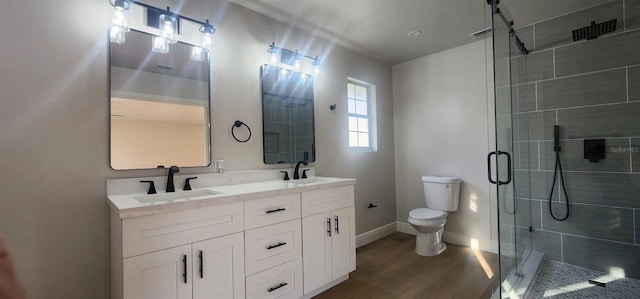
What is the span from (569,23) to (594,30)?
0.20 meters

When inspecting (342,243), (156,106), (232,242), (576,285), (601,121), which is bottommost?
(576,285)

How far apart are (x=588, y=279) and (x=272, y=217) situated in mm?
2567

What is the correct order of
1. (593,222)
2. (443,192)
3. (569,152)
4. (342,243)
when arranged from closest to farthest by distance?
(342,243), (593,222), (569,152), (443,192)

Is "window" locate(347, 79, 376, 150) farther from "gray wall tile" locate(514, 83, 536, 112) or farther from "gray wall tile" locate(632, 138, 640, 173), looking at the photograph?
"gray wall tile" locate(632, 138, 640, 173)

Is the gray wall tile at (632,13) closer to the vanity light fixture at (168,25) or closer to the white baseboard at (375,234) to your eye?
the white baseboard at (375,234)

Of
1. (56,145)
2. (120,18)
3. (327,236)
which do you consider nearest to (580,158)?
(327,236)

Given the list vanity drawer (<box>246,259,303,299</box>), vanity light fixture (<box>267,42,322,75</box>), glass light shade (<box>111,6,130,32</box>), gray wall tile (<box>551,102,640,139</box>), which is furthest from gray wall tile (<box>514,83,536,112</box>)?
glass light shade (<box>111,6,130,32</box>)

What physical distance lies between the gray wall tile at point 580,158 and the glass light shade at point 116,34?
347 cm

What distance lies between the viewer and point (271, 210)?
1.79m

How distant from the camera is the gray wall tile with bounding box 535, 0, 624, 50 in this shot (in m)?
2.24

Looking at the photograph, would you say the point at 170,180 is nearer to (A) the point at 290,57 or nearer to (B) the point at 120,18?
(B) the point at 120,18

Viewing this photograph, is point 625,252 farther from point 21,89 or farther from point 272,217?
point 21,89

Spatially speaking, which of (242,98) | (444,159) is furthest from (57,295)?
(444,159)

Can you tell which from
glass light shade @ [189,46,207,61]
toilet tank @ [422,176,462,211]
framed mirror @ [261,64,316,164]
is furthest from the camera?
toilet tank @ [422,176,462,211]
